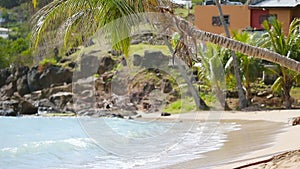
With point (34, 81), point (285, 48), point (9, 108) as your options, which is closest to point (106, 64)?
point (34, 81)

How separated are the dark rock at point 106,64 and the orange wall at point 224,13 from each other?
577 centimetres

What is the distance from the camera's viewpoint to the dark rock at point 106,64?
1351 inches

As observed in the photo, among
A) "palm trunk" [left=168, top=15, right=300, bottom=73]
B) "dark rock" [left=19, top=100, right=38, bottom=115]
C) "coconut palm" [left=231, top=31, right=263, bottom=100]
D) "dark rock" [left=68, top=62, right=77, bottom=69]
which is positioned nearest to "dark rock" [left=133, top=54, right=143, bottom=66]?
"dark rock" [left=19, top=100, right=38, bottom=115]

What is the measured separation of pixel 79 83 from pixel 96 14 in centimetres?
2117

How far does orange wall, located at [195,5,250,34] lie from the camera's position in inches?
1300

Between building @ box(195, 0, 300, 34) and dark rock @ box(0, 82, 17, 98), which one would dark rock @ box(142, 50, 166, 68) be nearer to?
building @ box(195, 0, 300, 34)

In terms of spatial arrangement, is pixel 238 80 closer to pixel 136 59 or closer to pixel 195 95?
pixel 195 95

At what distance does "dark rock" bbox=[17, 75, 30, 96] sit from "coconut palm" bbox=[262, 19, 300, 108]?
18.6m

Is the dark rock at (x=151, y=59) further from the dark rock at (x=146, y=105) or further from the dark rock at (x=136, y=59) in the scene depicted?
the dark rock at (x=146, y=105)

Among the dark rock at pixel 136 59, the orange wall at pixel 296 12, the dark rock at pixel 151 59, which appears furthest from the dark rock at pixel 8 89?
the orange wall at pixel 296 12

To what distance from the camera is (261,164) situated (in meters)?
8.36

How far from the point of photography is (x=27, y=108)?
3036cm

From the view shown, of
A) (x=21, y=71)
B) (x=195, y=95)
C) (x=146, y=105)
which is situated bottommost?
(x=146, y=105)

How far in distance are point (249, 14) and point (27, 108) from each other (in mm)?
13739
